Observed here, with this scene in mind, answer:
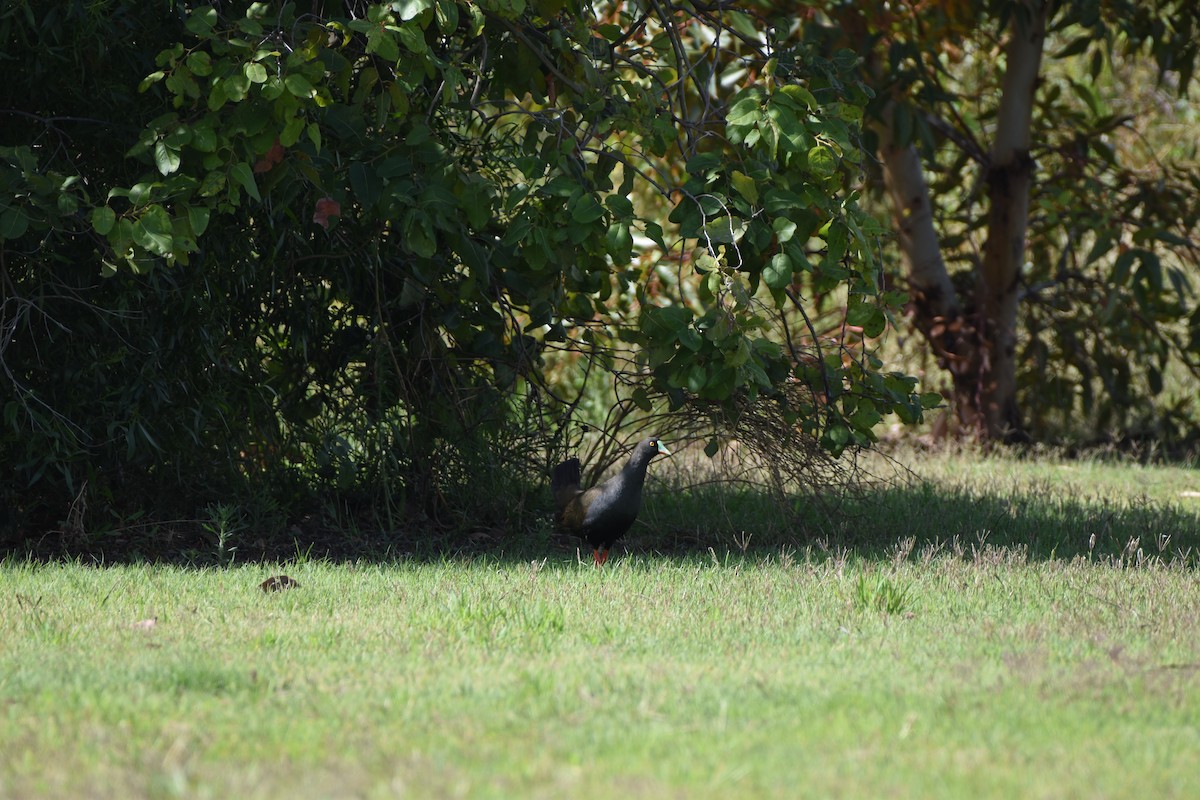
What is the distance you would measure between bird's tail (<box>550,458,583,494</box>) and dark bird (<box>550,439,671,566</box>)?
145 mm

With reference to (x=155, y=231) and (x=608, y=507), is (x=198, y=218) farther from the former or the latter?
(x=608, y=507)

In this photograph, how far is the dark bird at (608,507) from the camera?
678 cm

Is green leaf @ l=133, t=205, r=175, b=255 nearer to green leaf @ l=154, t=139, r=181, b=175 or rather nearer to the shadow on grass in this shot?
green leaf @ l=154, t=139, r=181, b=175

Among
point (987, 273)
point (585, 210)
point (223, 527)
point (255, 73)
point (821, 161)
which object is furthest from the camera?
point (987, 273)

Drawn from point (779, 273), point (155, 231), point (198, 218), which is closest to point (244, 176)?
point (198, 218)

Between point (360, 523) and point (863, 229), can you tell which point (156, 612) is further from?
point (863, 229)

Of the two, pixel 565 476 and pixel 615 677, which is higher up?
pixel 565 476

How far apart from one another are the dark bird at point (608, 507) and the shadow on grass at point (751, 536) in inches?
5.5

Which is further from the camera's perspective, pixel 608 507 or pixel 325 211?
pixel 608 507

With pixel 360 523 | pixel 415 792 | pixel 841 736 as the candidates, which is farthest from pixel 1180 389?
pixel 415 792

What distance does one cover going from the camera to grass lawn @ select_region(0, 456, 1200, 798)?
3.42 metres

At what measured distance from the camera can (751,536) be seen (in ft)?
24.0

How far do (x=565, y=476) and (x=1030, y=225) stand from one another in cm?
729

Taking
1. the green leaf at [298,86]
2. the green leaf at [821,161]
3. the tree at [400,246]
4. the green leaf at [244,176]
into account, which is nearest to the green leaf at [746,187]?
the tree at [400,246]
